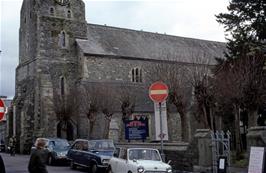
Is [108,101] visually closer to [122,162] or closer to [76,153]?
[76,153]

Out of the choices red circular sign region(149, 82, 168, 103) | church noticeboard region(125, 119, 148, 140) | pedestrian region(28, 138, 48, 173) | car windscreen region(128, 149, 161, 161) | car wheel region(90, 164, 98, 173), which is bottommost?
car wheel region(90, 164, 98, 173)

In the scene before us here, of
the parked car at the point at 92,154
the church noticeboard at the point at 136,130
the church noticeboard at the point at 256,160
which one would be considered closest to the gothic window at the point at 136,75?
the parked car at the point at 92,154

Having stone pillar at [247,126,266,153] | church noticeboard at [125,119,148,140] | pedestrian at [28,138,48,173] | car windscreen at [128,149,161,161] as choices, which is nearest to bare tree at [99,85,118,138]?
church noticeboard at [125,119,148,140]

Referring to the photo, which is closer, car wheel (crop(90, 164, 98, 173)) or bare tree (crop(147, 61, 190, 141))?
car wheel (crop(90, 164, 98, 173))

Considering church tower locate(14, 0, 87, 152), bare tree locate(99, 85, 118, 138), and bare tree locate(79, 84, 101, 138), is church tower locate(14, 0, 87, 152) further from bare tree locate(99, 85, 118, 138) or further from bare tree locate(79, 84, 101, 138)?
bare tree locate(99, 85, 118, 138)

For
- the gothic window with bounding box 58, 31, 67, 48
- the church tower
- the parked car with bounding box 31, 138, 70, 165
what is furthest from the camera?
the gothic window with bounding box 58, 31, 67, 48

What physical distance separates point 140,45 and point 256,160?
40.7 metres

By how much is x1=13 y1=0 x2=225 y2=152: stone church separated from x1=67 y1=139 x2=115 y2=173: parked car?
58.6 ft

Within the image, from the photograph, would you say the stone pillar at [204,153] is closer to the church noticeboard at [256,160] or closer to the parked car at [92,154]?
the parked car at [92,154]

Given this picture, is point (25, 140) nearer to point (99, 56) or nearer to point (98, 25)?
point (99, 56)

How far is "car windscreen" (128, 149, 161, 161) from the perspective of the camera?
15.8 meters

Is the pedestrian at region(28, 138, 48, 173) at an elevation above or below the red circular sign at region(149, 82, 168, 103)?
below

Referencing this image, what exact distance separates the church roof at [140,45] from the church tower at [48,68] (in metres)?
2.10

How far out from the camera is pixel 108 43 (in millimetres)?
47969
